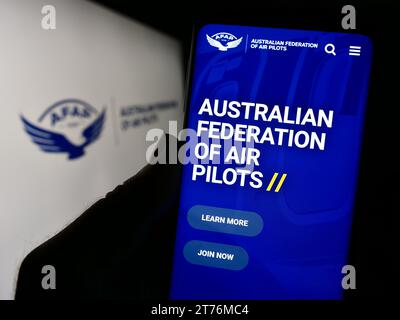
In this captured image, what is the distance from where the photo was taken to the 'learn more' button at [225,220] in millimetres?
1083

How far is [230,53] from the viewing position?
1.08m

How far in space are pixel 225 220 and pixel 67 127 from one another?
1.24m

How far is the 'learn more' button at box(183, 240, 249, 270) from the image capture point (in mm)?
1084

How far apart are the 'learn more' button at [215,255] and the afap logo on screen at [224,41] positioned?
1.58 ft

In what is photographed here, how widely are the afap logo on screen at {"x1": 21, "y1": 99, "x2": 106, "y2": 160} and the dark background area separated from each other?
105cm

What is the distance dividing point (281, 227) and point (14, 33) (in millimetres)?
1298

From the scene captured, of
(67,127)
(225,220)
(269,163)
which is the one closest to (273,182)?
(269,163)

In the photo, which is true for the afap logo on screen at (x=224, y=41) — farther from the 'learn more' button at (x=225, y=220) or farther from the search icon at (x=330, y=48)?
the 'learn more' button at (x=225, y=220)

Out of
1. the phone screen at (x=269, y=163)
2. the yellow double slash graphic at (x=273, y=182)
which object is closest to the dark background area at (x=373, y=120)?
the phone screen at (x=269, y=163)

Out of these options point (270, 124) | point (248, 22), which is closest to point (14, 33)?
point (248, 22)

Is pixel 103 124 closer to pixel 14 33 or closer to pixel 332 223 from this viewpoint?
pixel 14 33

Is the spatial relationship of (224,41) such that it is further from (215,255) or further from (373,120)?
(215,255)

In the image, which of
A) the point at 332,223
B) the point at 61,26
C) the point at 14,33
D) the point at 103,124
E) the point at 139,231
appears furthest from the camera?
the point at 103,124

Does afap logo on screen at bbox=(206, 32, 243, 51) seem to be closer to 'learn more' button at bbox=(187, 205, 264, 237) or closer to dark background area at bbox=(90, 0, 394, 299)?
dark background area at bbox=(90, 0, 394, 299)
